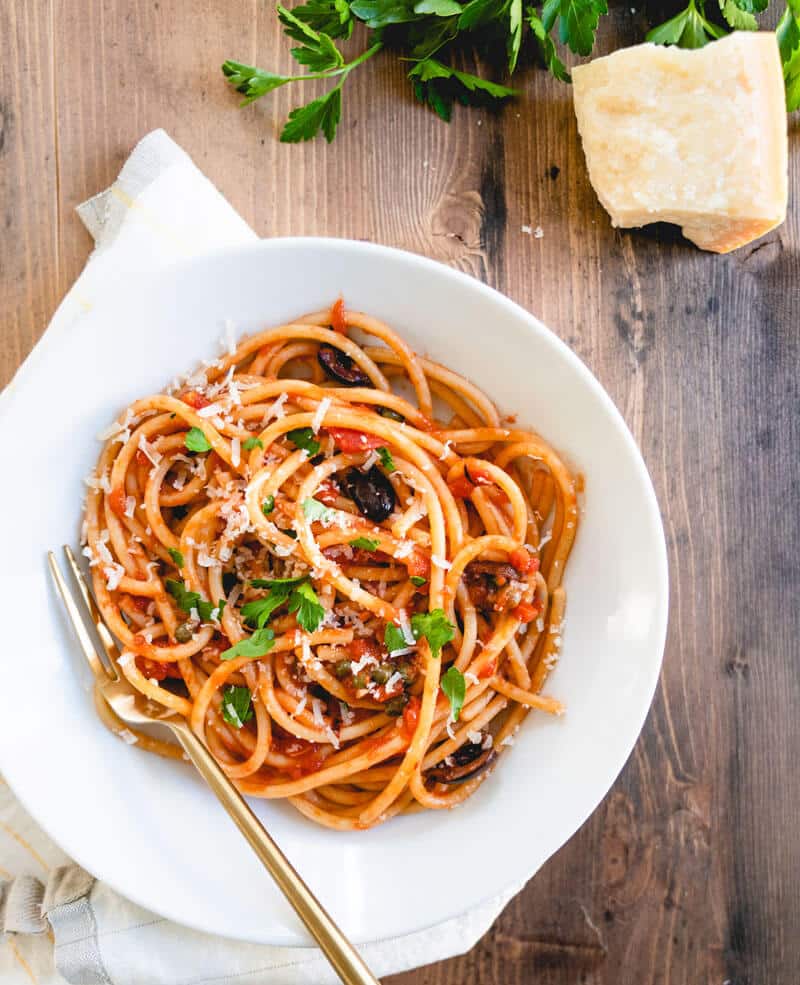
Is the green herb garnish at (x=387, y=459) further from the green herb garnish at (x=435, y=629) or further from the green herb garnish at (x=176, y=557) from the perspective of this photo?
the green herb garnish at (x=176, y=557)

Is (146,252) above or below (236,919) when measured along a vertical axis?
above

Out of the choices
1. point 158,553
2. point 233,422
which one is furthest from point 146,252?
point 158,553

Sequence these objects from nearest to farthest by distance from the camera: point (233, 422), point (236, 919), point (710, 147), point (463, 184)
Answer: point (236, 919)
point (233, 422)
point (710, 147)
point (463, 184)

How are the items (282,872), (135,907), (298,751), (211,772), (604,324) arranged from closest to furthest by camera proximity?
1. (282,872)
2. (211,772)
3. (298,751)
4. (135,907)
5. (604,324)

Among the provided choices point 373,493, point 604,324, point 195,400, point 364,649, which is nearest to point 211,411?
point 195,400

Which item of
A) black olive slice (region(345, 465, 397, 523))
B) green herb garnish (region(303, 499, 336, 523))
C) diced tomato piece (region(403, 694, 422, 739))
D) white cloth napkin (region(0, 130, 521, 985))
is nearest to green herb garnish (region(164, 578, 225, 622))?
green herb garnish (region(303, 499, 336, 523))

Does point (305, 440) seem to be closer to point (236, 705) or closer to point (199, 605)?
point (199, 605)

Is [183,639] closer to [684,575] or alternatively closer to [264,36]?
[684,575]
